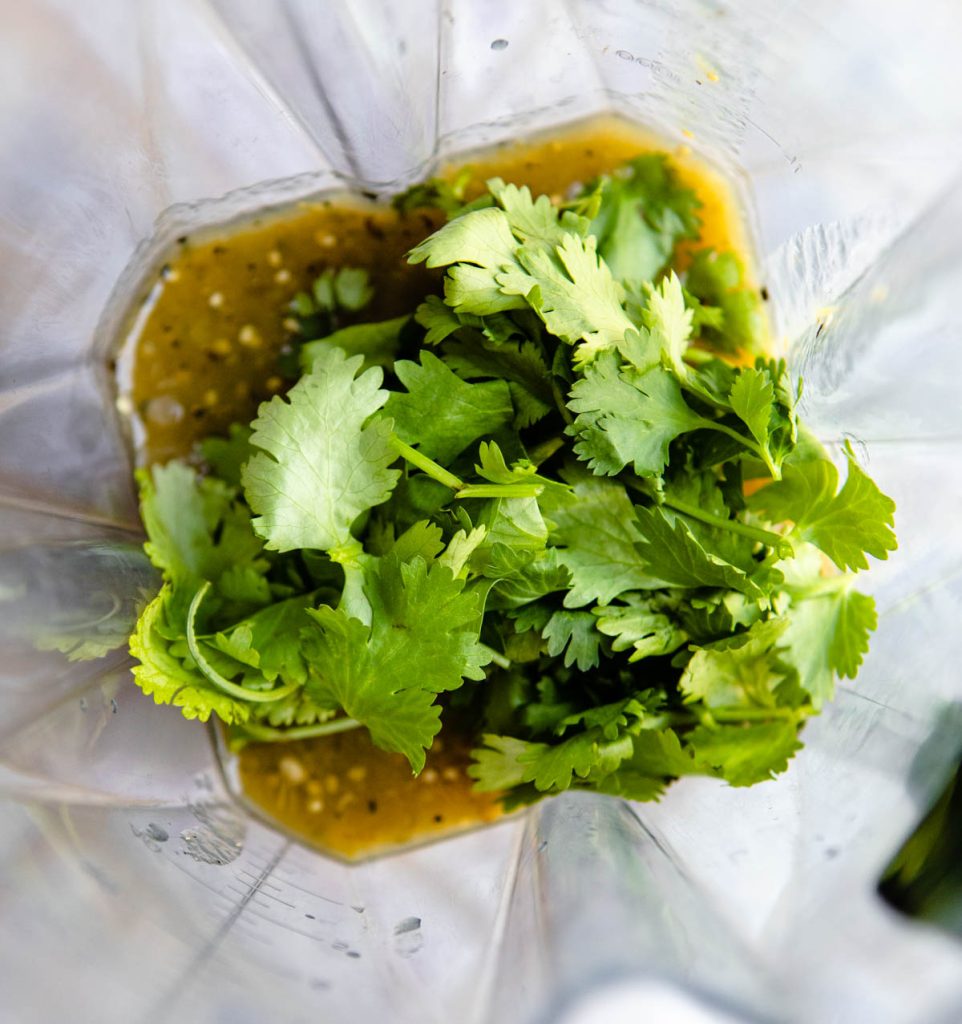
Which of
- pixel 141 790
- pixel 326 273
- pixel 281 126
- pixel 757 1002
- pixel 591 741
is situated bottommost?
pixel 757 1002

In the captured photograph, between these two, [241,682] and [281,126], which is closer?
[241,682]

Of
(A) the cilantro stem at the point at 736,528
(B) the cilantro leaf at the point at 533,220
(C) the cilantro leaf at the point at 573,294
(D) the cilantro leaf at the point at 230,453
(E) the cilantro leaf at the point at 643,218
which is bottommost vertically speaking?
(D) the cilantro leaf at the point at 230,453

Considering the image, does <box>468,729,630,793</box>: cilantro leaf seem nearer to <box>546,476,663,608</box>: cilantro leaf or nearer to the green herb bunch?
the green herb bunch

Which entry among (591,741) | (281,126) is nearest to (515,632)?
(591,741)

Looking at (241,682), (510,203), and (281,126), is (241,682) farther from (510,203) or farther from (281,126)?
(281,126)

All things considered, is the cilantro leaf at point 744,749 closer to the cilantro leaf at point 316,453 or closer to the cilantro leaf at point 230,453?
the cilantro leaf at point 316,453

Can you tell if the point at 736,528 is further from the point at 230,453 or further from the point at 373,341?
the point at 230,453

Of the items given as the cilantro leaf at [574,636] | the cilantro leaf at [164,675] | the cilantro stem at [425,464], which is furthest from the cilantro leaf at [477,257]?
the cilantro leaf at [164,675]

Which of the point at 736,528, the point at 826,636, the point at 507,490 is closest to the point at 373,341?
the point at 507,490
